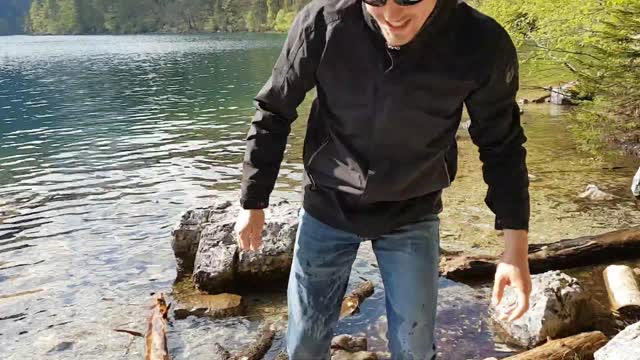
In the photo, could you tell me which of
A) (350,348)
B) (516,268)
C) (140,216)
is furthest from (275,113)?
(140,216)

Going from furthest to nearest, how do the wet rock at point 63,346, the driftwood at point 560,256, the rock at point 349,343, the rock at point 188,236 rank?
1. the rock at point 188,236
2. the driftwood at point 560,256
3. the wet rock at point 63,346
4. the rock at point 349,343

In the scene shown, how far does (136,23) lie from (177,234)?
186010 millimetres

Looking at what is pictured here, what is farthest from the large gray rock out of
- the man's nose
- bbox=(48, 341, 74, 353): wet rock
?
the man's nose

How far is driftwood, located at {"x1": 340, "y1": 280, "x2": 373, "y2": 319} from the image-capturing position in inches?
302

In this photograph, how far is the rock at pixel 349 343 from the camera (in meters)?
6.62

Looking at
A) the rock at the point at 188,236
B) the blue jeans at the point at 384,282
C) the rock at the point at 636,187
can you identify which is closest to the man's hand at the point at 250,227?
the blue jeans at the point at 384,282

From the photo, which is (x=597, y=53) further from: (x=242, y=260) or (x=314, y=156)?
(x=314, y=156)

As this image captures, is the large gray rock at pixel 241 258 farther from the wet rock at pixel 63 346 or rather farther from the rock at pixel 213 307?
the wet rock at pixel 63 346

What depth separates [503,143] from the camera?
129 inches

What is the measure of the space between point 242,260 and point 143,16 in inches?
7498

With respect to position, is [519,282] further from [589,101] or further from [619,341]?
[589,101]

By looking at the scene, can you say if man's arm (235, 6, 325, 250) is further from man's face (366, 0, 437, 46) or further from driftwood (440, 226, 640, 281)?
driftwood (440, 226, 640, 281)

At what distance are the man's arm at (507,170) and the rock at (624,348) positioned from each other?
5.82ft

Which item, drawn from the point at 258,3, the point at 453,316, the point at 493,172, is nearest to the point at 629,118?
the point at 453,316
